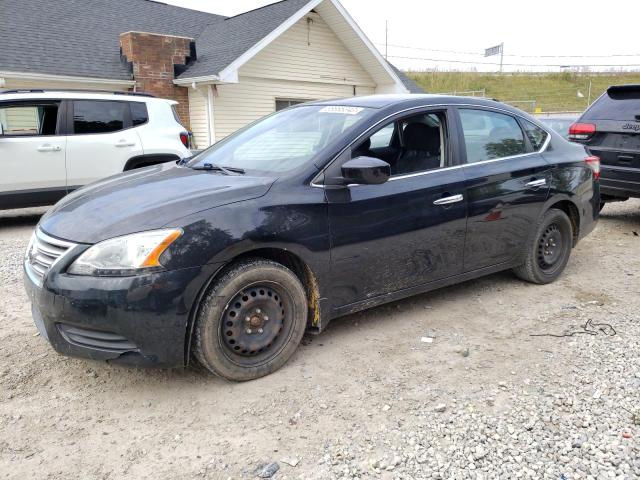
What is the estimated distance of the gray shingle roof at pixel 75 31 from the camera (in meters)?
12.3

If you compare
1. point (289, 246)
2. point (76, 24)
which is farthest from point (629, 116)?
point (76, 24)

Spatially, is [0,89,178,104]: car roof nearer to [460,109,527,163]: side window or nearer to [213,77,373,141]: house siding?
[213,77,373,141]: house siding

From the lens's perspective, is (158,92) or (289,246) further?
(158,92)

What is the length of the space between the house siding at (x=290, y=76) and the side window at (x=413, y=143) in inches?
397

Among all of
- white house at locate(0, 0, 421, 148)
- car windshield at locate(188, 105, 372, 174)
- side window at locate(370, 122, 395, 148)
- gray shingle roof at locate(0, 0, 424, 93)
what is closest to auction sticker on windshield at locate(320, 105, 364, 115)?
car windshield at locate(188, 105, 372, 174)

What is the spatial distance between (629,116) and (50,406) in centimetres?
701

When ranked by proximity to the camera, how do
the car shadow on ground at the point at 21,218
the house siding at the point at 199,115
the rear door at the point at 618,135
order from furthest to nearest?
A: the house siding at the point at 199,115
the car shadow on ground at the point at 21,218
the rear door at the point at 618,135

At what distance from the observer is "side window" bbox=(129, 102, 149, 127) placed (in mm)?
8234

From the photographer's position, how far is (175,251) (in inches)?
109

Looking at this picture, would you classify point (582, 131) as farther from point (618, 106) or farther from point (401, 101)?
point (401, 101)

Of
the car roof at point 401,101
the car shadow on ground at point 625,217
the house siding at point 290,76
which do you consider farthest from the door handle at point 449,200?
the house siding at point 290,76

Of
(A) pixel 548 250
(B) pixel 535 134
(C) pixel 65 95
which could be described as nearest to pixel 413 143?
(B) pixel 535 134

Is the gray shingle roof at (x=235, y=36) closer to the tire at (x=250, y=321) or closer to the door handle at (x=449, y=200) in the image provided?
the door handle at (x=449, y=200)

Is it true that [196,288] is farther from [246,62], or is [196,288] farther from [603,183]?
[246,62]
